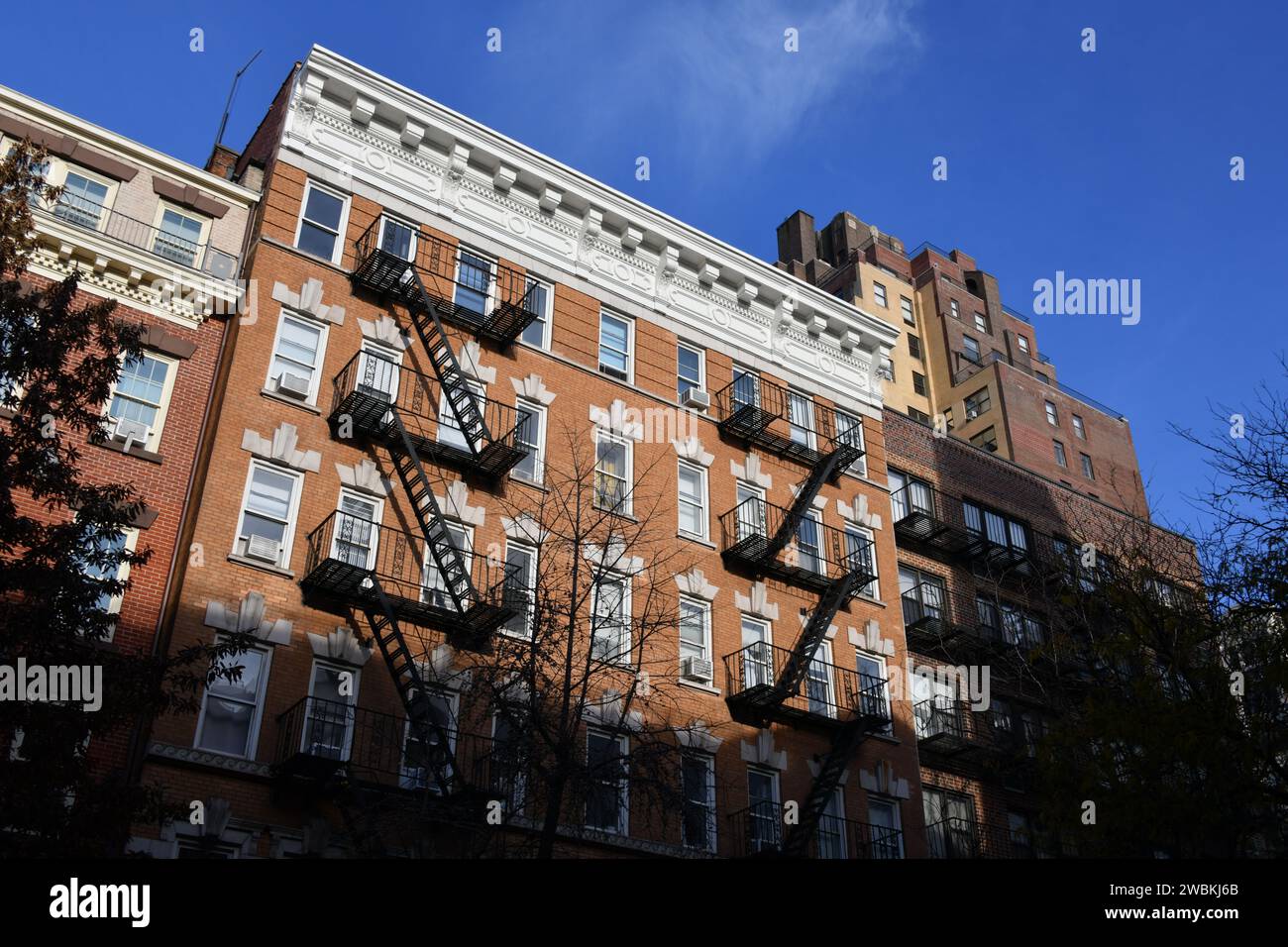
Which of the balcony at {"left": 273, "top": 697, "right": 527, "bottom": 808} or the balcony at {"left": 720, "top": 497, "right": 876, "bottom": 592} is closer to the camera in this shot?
the balcony at {"left": 273, "top": 697, "right": 527, "bottom": 808}

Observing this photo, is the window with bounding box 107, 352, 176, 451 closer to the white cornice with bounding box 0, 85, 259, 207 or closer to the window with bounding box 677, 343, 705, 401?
the white cornice with bounding box 0, 85, 259, 207

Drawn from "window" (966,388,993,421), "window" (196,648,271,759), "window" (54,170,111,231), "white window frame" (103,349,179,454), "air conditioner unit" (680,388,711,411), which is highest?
"window" (966,388,993,421)

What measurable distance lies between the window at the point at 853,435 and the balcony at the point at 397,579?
12055 millimetres

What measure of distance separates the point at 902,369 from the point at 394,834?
47212 mm

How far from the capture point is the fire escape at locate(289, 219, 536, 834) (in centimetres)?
2208

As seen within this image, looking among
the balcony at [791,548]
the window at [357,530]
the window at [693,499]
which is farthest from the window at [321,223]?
the balcony at [791,548]

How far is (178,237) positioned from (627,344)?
427 inches

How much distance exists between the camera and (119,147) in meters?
25.8

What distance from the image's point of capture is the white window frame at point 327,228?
2689 cm

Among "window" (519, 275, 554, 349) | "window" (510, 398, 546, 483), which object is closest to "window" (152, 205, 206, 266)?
"window" (519, 275, 554, 349)

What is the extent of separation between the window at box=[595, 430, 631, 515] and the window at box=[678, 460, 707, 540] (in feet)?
5.15
